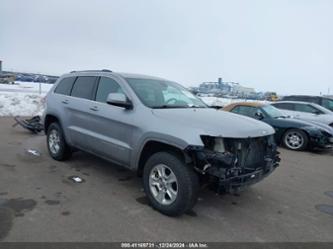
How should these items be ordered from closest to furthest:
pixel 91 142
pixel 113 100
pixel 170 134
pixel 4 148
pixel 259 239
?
pixel 259 239 < pixel 170 134 < pixel 113 100 < pixel 91 142 < pixel 4 148

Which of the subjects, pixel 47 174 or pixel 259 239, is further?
pixel 47 174

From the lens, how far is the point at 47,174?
193 inches

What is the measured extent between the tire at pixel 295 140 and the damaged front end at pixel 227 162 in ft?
17.4

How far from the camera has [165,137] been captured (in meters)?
3.48

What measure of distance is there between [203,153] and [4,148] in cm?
545

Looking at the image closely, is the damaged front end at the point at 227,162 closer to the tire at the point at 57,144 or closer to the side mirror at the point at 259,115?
the tire at the point at 57,144

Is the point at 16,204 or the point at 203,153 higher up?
the point at 203,153

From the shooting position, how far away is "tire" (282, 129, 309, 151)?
8202 mm

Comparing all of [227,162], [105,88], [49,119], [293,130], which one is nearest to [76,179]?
[105,88]

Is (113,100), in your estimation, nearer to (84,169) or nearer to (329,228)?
(84,169)

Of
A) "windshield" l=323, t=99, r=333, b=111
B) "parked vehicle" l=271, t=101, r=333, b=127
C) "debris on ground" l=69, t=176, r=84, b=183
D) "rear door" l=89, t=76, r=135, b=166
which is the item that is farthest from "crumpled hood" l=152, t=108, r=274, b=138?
"windshield" l=323, t=99, r=333, b=111

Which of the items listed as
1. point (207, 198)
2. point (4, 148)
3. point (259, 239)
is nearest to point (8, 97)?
point (4, 148)

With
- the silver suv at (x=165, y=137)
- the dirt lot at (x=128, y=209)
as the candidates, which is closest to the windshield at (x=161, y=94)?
the silver suv at (x=165, y=137)

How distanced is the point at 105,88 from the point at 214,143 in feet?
7.47
